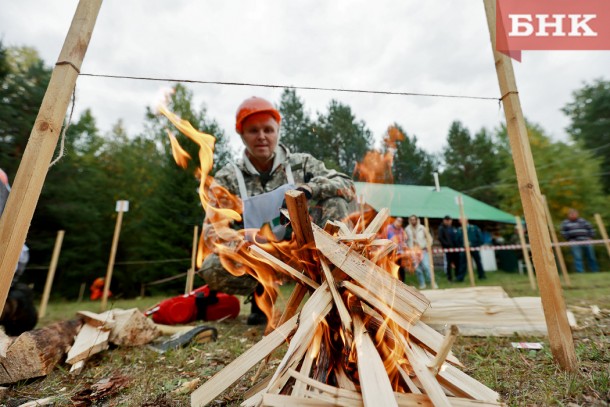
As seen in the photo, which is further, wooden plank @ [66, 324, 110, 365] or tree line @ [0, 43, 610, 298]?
tree line @ [0, 43, 610, 298]

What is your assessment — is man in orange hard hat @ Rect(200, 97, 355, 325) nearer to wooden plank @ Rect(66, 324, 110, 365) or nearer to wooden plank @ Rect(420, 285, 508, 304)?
wooden plank @ Rect(66, 324, 110, 365)

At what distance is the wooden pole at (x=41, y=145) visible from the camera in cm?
143

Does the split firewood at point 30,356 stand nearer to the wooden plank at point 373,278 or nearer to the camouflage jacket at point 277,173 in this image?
the camouflage jacket at point 277,173

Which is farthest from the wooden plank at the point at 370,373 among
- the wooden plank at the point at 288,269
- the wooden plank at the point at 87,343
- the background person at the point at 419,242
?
the background person at the point at 419,242

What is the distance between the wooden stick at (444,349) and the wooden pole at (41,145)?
5.92 ft

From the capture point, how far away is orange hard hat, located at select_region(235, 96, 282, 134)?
11.0 ft

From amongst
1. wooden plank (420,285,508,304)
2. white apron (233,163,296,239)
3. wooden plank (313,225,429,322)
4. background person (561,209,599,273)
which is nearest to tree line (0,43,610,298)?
white apron (233,163,296,239)

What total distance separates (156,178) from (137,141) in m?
4.88

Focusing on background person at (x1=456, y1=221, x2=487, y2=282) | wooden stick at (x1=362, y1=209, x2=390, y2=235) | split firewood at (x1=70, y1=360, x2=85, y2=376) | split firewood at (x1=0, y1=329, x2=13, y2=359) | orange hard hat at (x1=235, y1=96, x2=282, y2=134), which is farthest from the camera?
background person at (x1=456, y1=221, x2=487, y2=282)

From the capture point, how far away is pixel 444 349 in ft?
3.61

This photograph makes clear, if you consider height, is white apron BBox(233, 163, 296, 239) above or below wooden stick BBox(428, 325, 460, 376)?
above

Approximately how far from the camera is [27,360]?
2.09 metres

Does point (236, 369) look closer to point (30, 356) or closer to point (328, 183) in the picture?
point (30, 356)

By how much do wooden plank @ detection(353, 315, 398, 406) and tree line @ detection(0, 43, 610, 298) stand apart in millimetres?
2679
